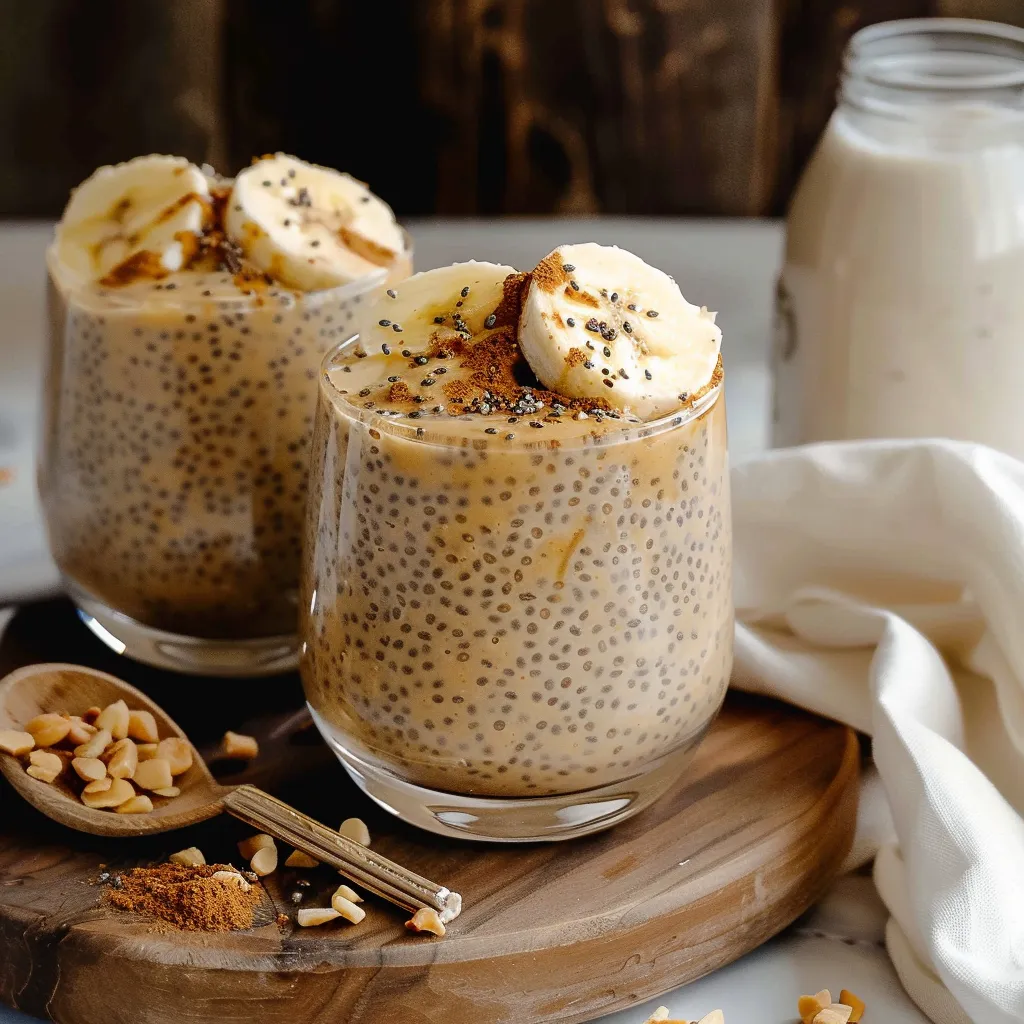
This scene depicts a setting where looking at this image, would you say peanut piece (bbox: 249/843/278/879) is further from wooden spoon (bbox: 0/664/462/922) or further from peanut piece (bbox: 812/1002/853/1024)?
peanut piece (bbox: 812/1002/853/1024)

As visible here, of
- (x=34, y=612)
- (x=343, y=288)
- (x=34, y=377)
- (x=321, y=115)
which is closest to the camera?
(x=343, y=288)

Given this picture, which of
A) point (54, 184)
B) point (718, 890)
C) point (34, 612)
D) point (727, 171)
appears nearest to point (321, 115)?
point (54, 184)

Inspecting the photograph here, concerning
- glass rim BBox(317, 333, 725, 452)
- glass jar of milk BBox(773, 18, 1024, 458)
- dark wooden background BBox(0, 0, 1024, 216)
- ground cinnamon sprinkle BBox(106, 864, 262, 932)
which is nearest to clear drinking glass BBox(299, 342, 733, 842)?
glass rim BBox(317, 333, 725, 452)

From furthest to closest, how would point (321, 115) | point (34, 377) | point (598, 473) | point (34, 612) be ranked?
point (321, 115)
point (34, 377)
point (34, 612)
point (598, 473)

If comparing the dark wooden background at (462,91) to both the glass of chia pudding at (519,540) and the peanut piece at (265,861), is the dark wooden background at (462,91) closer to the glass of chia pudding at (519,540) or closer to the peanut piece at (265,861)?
the glass of chia pudding at (519,540)

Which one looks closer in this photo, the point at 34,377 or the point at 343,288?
the point at 343,288

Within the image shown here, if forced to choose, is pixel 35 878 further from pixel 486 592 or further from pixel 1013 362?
pixel 1013 362

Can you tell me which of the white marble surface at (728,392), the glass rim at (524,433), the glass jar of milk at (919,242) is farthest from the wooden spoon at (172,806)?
the glass jar of milk at (919,242)
